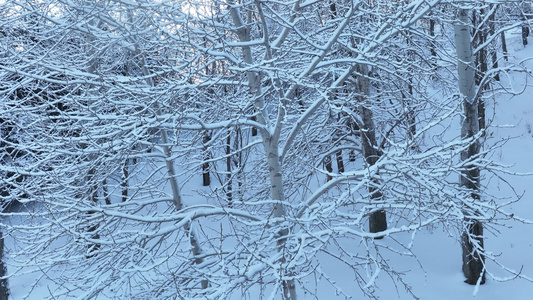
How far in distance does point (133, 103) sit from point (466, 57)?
Result: 17.5 feet

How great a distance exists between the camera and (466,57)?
7.57m

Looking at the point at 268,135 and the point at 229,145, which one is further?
the point at 229,145

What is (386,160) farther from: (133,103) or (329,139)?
(329,139)

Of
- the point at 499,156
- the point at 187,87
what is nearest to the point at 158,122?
the point at 187,87

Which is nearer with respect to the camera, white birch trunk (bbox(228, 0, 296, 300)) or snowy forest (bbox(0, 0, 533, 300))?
snowy forest (bbox(0, 0, 533, 300))

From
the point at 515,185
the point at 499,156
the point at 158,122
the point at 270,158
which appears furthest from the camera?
the point at 499,156

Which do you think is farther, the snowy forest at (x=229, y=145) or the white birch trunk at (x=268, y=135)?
the white birch trunk at (x=268, y=135)

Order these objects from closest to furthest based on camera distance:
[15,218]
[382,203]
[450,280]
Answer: [382,203] < [450,280] < [15,218]

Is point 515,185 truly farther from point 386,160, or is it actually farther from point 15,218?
point 15,218

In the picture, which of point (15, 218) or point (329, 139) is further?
point (15, 218)

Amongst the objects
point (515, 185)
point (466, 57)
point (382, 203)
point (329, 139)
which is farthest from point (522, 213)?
point (382, 203)

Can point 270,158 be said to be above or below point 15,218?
below

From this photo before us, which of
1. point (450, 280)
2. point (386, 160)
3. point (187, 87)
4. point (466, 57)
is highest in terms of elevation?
point (466, 57)

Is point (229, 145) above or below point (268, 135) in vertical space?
above
